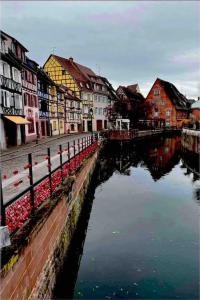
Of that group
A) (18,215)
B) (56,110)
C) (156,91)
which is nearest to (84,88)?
(56,110)

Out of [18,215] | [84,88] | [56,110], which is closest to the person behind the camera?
[18,215]

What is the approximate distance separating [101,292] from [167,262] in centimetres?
265

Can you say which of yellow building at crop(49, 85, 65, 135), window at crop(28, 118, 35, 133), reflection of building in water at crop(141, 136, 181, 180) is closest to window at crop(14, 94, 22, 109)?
window at crop(28, 118, 35, 133)

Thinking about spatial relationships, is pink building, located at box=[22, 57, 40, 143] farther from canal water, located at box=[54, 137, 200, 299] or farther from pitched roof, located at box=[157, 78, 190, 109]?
pitched roof, located at box=[157, 78, 190, 109]

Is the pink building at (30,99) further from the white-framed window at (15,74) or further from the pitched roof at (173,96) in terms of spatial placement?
the pitched roof at (173,96)

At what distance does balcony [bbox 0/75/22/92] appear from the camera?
25.4m

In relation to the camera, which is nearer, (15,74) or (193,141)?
(15,74)

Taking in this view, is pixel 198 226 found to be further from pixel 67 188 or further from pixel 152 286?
pixel 67 188

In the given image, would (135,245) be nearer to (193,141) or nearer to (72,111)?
(193,141)

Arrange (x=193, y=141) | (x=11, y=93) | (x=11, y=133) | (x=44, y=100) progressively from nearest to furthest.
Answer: (x=11, y=93) < (x=11, y=133) < (x=193, y=141) < (x=44, y=100)

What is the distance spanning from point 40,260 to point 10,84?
79.0ft

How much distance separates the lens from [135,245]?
1041 centimetres

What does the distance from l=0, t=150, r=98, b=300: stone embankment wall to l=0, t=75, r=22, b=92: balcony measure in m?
19.1

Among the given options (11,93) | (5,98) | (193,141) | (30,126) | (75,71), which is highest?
(75,71)
